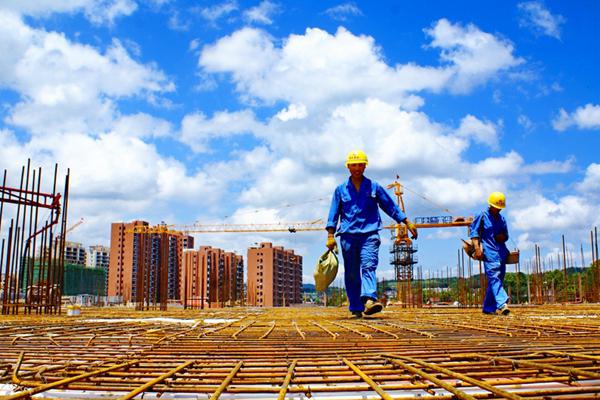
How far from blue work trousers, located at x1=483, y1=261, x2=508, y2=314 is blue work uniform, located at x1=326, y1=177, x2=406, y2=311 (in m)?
1.93

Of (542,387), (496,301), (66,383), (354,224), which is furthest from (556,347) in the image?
(496,301)

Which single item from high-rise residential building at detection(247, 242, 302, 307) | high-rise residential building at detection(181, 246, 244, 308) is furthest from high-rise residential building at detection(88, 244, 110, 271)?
high-rise residential building at detection(181, 246, 244, 308)

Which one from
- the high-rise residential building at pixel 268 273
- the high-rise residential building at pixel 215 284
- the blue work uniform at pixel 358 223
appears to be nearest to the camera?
the blue work uniform at pixel 358 223

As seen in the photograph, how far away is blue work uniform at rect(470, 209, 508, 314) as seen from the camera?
8.36 m

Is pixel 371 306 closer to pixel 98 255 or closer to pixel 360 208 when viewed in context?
pixel 360 208

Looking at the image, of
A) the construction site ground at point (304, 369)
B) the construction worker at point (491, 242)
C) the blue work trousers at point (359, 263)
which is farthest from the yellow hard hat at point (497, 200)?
the construction site ground at point (304, 369)

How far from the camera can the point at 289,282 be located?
12056 cm

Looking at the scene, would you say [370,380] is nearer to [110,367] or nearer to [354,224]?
[110,367]

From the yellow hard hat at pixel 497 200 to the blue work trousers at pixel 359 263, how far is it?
7.61 ft

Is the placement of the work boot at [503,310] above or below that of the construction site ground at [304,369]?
below

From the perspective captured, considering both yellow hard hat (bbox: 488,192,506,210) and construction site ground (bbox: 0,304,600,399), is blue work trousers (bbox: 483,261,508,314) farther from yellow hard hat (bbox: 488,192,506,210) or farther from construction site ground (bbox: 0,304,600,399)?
construction site ground (bbox: 0,304,600,399)

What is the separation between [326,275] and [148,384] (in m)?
6.50

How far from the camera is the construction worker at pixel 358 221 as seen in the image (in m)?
7.24

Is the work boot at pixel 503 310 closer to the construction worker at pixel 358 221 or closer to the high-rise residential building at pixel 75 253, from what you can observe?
the construction worker at pixel 358 221
